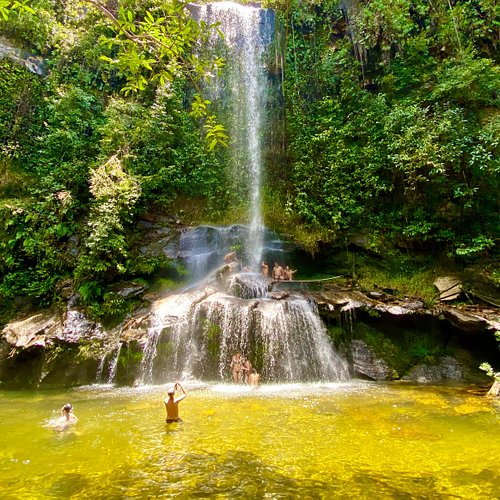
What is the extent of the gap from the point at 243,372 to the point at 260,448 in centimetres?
459

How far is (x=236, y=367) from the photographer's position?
→ 9.76 meters

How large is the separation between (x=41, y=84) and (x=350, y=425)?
59.7ft

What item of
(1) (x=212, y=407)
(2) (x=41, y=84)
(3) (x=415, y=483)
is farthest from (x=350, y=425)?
(2) (x=41, y=84)

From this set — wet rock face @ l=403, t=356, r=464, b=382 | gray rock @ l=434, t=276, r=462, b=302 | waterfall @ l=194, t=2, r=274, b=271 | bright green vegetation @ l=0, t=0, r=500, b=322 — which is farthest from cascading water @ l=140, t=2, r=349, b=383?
waterfall @ l=194, t=2, r=274, b=271

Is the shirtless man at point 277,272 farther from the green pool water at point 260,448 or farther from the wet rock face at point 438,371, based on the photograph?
the green pool water at point 260,448

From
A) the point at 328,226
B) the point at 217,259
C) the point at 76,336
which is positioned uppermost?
the point at 328,226

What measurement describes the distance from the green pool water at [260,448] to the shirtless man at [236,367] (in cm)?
150

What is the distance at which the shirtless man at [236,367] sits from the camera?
31.7 feet

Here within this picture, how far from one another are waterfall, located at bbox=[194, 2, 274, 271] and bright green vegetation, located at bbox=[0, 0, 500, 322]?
772mm

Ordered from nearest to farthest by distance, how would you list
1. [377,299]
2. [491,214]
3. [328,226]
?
[377,299], [491,214], [328,226]

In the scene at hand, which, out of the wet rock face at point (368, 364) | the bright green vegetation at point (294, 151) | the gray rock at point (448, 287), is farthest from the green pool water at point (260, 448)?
the bright green vegetation at point (294, 151)

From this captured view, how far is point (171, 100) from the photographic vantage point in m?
15.7

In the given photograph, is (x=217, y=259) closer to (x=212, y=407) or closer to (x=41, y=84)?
(x=212, y=407)

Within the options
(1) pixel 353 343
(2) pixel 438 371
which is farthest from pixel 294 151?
(2) pixel 438 371
